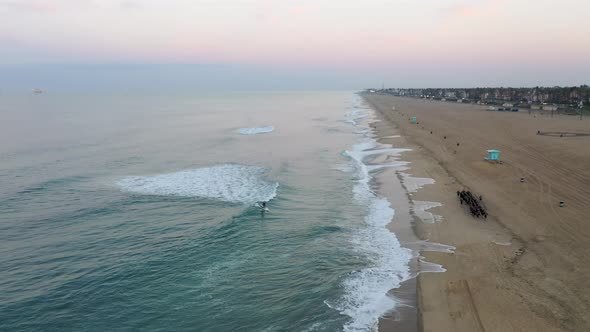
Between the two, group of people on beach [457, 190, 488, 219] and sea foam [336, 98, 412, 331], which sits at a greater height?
group of people on beach [457, 190, 488, 219]

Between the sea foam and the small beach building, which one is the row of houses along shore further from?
the sea foam

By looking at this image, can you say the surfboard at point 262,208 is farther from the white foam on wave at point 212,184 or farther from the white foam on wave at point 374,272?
the white foam on wave at point 374,272

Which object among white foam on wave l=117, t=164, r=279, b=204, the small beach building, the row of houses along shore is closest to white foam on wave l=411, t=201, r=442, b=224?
white foam on wave l=117, t=164, r=279, b=204

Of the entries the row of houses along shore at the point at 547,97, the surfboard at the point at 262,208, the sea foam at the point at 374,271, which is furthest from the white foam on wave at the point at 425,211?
the row of houses along shore at the point at 547,97

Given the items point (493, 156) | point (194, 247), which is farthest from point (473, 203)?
point (194, 247)

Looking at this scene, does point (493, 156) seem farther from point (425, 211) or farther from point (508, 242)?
point (508, 242)

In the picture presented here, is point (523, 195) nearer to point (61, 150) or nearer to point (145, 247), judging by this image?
point (145, 247)
